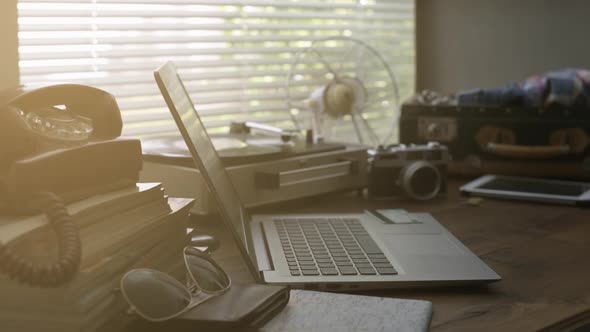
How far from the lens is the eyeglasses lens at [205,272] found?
90 cm

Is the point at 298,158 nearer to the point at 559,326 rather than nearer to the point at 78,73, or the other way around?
the point at 78,73

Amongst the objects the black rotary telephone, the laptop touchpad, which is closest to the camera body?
the laptop touchpad

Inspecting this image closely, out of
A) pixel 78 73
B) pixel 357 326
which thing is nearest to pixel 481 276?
pixel 357 326

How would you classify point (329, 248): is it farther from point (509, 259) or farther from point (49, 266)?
point (49, 266)

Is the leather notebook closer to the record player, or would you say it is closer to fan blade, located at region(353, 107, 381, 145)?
the record player

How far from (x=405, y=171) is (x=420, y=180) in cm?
4

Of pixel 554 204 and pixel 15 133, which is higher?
pixel 15 133

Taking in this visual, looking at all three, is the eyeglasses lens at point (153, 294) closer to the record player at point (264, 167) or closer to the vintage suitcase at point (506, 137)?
the record player at point (264, 167)

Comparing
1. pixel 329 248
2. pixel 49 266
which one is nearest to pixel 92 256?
pixel 49 266

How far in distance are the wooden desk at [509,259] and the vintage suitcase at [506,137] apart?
20cm

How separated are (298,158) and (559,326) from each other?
2.52ft

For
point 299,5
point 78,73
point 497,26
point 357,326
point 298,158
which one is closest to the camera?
point 357,326

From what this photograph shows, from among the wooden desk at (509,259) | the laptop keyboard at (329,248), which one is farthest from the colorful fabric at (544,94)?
the laptop keyboard at (329,248)

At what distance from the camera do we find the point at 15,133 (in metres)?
0.90
